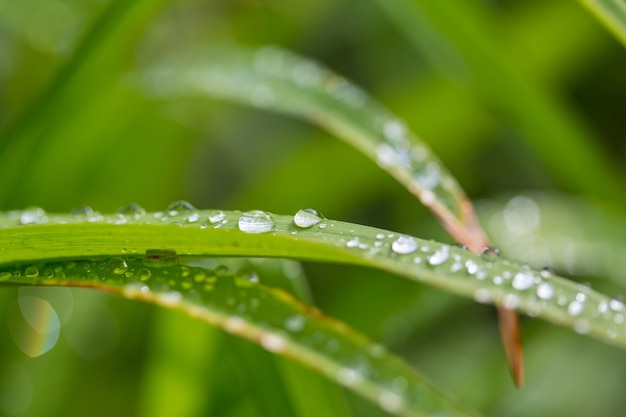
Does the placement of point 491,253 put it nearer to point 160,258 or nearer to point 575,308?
point 575,308

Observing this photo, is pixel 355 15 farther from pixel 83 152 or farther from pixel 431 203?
pixel 431 203

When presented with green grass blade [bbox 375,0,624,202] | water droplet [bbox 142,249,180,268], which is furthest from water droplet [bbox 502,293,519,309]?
green grass blade [bbox 375,0,624,202]

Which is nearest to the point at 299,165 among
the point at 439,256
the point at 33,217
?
the point at 33,217

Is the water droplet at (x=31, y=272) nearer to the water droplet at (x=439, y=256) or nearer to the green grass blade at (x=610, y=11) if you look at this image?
the water droplet at (x=439, y=256)

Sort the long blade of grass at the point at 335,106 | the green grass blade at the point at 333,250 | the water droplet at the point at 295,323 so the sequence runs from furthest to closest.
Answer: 1. the long blade of grass at the point at 335,106
2. the water droplet at the point at 295,323
3. the green grass blade at the point at 333,250

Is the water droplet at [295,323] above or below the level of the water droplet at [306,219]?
below

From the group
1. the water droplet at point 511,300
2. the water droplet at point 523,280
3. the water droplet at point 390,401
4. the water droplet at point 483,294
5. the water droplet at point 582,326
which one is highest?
the water droplet at point 523,280

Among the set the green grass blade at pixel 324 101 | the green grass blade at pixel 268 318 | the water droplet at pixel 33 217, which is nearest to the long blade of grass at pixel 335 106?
the green grass blade at pixel 324 101

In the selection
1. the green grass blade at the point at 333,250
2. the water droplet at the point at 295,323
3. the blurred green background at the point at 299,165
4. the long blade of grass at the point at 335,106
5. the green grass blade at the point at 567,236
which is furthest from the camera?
the green grass blade at the point at 567,236
